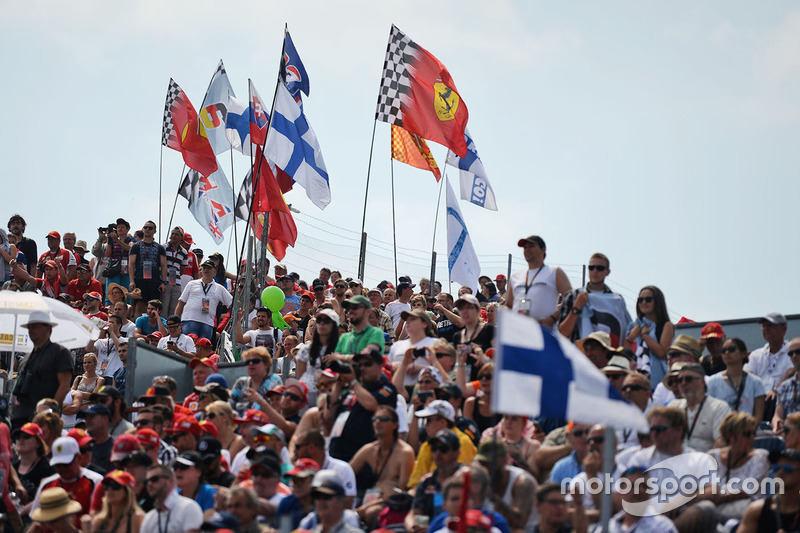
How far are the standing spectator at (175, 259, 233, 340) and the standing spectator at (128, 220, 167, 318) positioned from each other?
1693 millimetres

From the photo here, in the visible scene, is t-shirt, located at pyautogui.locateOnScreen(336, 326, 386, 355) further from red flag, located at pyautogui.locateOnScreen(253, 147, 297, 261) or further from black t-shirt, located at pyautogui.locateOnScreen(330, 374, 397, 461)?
red flag, located at pyautogui.locateOnScreen(253, 147, 297, 261)

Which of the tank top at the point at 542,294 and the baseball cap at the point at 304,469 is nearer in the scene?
the baseball cap at the point at 304,469

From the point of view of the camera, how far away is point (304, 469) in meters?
7.58

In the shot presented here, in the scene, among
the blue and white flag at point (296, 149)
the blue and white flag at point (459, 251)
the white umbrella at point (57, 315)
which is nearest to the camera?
the white umbrella at point (57, 315)

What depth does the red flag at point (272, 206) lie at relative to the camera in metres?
16.8

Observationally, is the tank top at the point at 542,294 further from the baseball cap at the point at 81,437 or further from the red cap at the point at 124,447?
the baseball cap at the point at 81,437

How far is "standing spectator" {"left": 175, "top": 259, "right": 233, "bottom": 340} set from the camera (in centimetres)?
1589

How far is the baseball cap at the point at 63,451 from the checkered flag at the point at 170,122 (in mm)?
12920

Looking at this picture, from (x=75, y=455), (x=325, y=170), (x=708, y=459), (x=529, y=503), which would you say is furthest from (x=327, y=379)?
(x=325, y=170)

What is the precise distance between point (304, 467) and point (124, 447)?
159 centimetres

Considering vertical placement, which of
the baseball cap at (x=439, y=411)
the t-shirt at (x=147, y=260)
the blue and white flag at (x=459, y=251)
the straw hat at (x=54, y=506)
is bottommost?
the straw hat at (x=54, y=506)

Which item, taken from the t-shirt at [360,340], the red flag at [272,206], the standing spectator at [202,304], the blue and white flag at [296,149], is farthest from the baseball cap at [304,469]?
the blue and white flag at [296,149]

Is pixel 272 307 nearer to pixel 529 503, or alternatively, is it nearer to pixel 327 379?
pixel 327 379

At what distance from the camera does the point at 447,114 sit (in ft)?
57.1
